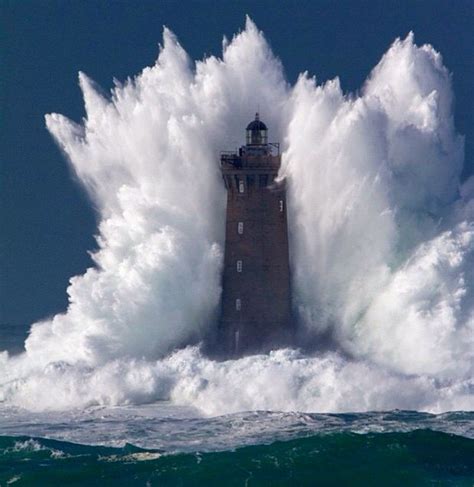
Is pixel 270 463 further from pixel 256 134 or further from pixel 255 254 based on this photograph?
pixel 256 134

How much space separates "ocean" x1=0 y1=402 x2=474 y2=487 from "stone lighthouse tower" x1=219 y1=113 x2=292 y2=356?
10.1 meters

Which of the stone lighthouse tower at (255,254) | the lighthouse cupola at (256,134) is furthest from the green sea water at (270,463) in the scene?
the lighthouse cupola at (256,134)

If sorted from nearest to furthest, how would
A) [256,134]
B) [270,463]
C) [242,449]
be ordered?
[270,463]
[242,449]
[256,134]

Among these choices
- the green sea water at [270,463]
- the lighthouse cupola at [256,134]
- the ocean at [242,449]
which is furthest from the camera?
the lighthouse cupola at [256,134]

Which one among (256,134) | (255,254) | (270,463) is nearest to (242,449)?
(270,463)

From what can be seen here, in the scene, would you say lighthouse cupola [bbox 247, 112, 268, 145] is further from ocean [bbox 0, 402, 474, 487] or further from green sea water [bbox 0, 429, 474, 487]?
green sea water [bbox 0, 429, 474, 487]

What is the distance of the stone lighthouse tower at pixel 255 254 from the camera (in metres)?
59.0

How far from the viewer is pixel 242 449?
4188cm

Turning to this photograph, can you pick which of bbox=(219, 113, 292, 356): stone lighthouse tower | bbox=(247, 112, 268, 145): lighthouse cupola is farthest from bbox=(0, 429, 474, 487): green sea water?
bbox=(247, 112, 268, 145): lighthouse cupola

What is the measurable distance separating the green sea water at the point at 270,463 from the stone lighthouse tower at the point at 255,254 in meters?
16.1

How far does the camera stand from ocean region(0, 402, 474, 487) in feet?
127

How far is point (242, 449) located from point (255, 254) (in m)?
18.7

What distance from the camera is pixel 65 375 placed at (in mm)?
53969

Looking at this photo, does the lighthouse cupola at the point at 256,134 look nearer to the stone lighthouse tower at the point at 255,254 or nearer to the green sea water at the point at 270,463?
the stone lighthouse tower at the point at 255,254
